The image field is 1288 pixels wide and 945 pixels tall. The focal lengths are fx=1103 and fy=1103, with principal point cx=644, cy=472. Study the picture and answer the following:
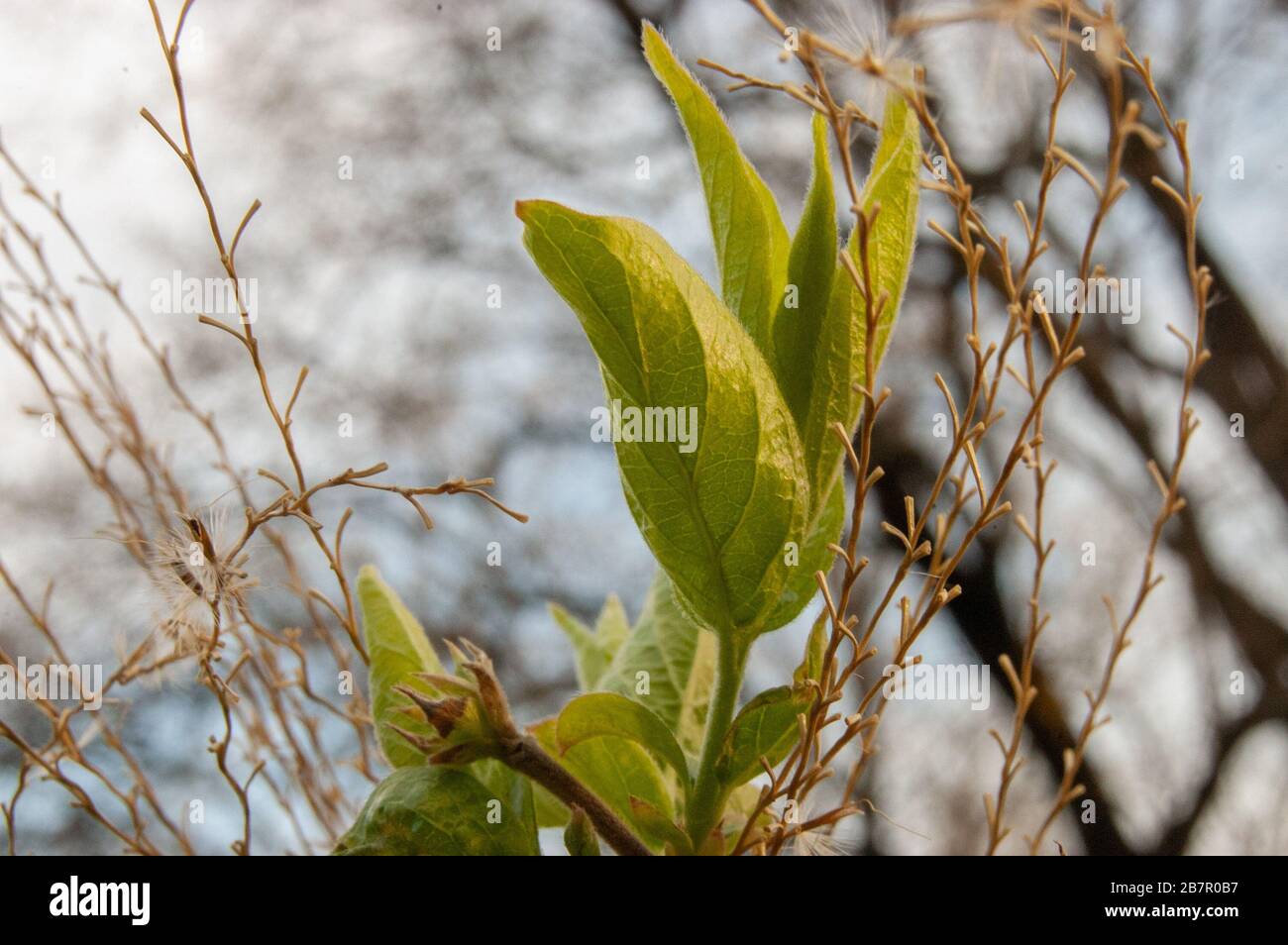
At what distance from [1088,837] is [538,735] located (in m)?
1.37

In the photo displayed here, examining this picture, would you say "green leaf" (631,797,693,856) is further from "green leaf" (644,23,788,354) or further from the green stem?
"green leaf" (644,23,788,354)

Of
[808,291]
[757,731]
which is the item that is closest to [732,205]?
[808,291]

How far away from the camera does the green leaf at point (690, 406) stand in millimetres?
275

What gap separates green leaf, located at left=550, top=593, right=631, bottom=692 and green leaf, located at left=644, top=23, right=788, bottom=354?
202 millimetres

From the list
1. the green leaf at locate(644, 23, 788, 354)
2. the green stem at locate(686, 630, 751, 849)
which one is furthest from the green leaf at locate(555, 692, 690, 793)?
the green leaf at locate(644, 23, 788, 354)

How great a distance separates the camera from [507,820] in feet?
0.99

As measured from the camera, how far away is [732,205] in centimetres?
31

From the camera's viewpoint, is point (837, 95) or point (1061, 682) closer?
point (837, 95)

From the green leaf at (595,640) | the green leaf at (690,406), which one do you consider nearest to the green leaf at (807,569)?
the green leaf at (690,406)

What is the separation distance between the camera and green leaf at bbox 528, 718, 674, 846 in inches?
13.3

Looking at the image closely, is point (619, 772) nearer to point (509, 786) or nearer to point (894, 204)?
point (509, 786)

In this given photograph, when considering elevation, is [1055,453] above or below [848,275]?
above
